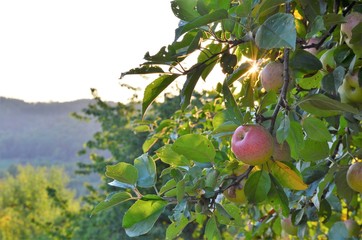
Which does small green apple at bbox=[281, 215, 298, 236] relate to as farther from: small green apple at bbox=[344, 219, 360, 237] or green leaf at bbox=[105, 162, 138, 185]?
green leaf at bbox=[105, 162, 138, 185]

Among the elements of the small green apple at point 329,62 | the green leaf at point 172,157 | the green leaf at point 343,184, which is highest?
the small green apple at point 329,62

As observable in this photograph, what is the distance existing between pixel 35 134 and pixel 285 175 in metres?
13.8

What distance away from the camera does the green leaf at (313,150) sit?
680 millimetres

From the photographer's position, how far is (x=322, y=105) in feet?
1.68

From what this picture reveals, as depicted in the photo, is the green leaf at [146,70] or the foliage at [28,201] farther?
the foliage at [28,201]

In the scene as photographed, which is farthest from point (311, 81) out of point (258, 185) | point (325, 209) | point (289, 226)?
point (289, 226)

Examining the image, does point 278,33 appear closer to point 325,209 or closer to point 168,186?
point 168,186

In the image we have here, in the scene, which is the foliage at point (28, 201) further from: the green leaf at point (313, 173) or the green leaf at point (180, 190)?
the green leaf at point (180, 190)

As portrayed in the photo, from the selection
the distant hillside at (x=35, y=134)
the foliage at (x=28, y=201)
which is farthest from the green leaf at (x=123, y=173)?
the distant hillside at (x=35, y=134)

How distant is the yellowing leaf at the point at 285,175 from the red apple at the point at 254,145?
0.19 ft

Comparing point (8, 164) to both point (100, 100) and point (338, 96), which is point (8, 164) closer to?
point (100, 100)

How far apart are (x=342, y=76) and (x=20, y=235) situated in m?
9.09

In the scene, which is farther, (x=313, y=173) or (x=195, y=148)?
(x=313, y=173)

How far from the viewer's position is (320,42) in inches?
24.8
